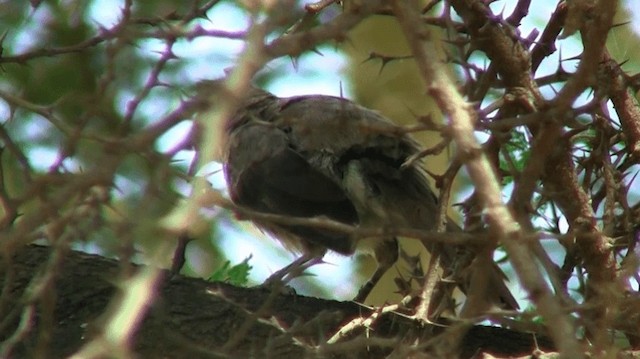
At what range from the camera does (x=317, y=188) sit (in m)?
5.60

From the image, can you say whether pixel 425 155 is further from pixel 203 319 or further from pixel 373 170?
pixel 373 170

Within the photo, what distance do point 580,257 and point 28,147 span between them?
3094mm

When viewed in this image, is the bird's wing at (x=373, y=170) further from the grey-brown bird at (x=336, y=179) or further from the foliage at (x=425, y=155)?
the foliage at (x=425, y=155)

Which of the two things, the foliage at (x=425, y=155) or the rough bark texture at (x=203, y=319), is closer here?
the foliage at (x=425, y=155)

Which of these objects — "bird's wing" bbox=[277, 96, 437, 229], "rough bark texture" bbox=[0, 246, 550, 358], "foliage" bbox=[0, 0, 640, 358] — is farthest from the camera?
"bird's wing" bbox=[277, 96, 437, 229]

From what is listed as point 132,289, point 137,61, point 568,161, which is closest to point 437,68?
point 132,289

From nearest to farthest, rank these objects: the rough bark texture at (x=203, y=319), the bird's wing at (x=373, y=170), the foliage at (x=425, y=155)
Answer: the foliage at (x=425, y=155)
the rough bark texture at (x=203, y=319)
the bird's wing at (x=373, y=170)

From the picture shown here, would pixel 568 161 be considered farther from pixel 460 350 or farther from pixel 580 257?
pixel 460 350

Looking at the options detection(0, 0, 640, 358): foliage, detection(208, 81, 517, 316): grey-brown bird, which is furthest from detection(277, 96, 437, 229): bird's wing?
detection(0, 0, 640, 358): foliage

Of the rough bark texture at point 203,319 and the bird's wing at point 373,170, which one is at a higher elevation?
the bird's wing at point 373,170

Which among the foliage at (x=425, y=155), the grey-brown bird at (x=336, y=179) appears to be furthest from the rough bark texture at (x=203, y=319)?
the grey-brown bird at (x=336, y=179)

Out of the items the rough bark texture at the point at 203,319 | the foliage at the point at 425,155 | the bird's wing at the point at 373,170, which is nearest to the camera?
the foliage at the point at 425,155

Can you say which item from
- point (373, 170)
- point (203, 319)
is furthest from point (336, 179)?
point (203, 319)

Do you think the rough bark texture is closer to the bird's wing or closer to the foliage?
the foliage
